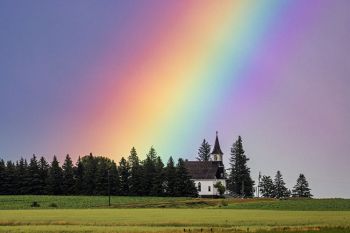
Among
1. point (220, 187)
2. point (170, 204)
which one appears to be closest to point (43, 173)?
point (220, 187)

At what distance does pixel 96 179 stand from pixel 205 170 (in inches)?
1293

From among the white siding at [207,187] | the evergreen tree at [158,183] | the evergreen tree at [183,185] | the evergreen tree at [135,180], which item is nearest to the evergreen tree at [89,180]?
the evergreen tree at [135,180]

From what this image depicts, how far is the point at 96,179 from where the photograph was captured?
163125 mm

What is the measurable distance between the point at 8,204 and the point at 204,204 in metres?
39.8

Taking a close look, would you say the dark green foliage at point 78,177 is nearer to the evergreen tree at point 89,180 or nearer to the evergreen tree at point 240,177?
the evergreen tree at point 89,180

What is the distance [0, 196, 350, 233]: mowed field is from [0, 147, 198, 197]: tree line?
2507cm

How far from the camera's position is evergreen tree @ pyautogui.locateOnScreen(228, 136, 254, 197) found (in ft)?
598

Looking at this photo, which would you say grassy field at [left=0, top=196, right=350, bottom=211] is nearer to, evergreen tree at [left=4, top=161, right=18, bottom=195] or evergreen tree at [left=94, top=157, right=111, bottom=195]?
evergreen tree at [left=94, top=157, right=111, bottom=195]

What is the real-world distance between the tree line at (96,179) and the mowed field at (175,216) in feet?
82.3

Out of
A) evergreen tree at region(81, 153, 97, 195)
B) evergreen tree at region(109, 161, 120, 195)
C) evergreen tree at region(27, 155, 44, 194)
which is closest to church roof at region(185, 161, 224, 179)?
evergreen tree at region(109, 161, 120, 195)

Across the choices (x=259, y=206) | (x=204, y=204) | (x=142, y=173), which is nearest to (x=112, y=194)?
(x=142, y=173)

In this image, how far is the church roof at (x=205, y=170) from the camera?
17488 centimetres

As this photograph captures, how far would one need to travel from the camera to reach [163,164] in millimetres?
166500

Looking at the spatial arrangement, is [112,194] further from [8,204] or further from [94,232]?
[94,232]
